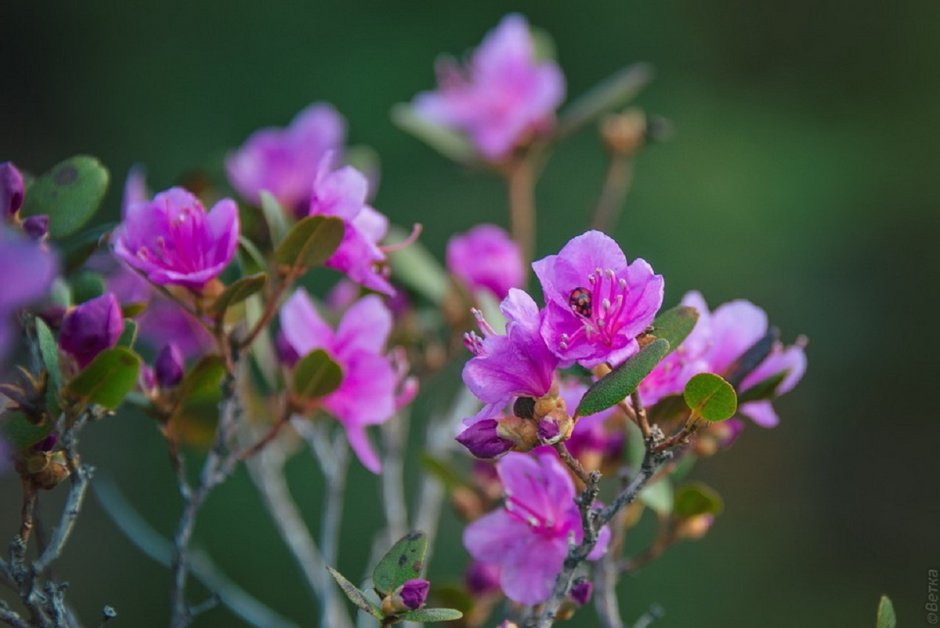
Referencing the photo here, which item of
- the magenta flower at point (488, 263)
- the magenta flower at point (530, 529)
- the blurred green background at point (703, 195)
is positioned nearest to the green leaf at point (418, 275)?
the magenta flower at point (488, 263)

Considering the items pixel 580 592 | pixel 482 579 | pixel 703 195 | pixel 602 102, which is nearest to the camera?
pixel 580 592

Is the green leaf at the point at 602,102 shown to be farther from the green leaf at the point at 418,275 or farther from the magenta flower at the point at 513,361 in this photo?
the magenta flower at the point at 513,361

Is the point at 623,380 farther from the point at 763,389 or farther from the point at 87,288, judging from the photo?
the point at 87,288

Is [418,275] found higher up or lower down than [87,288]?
lower down

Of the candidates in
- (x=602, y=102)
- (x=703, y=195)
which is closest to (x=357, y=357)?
(x=602, y=102)

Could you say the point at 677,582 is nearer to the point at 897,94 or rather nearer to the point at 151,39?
the point at 897,94

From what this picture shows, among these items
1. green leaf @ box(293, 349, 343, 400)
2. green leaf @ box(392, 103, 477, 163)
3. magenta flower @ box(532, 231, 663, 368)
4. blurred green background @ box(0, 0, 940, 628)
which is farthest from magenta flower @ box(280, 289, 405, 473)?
blurred green background @ box(0, 0, 940, 628)

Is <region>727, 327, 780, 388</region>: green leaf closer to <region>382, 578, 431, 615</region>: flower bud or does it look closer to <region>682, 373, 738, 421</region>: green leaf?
<region>682, 373, 738, 421</region>: green leaf
